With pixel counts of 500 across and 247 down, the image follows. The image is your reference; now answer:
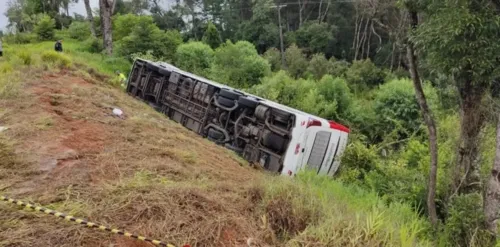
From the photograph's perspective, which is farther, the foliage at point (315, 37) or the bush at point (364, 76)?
the foliage at point (315, 37)

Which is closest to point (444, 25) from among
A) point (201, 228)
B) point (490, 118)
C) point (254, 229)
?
point (490, 118)

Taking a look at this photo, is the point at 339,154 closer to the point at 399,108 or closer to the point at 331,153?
the point at 331,153

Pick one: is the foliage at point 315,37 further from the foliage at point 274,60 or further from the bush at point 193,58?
the bush at point 193,58

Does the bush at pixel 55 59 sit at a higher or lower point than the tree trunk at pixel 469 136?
lower

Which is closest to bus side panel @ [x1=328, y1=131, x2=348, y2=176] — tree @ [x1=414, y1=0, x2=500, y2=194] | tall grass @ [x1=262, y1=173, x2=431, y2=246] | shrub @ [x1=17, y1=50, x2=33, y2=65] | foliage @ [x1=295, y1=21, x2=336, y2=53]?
tree @ [x1=414, y1=0, x2=500, y2=194]

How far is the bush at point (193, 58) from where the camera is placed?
67.6 feet

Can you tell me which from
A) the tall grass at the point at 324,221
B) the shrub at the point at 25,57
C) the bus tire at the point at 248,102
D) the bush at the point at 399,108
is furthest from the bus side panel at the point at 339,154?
the bush at the point at 399,108

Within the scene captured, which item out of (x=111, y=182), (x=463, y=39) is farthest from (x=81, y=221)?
(x=463, y=39)

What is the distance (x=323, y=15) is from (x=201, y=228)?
1555 inches

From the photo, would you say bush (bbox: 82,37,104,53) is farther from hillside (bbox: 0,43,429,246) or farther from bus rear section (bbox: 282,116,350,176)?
bus rear section (bbox: 282,116,350,176)

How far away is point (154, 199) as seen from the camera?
12.2 ft

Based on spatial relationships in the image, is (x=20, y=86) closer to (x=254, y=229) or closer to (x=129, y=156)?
(x=129, y=156)

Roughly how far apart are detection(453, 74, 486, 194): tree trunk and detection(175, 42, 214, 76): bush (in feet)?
51.7

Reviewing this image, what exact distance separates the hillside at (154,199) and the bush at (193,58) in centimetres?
1424
